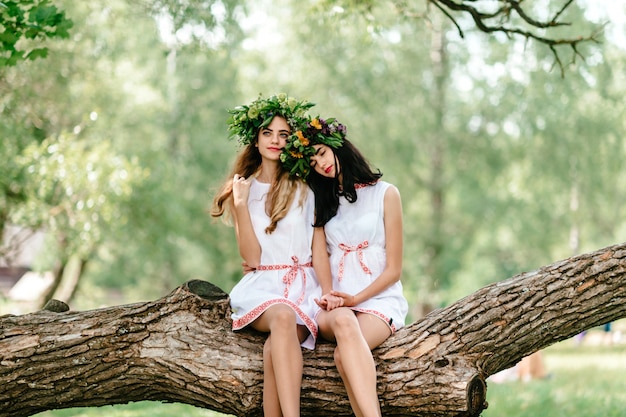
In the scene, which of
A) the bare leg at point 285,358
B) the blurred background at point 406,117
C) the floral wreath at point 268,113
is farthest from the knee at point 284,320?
the blurred background at point 406,117

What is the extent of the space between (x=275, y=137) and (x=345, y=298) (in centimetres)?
103

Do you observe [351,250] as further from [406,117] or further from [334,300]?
[406,117]

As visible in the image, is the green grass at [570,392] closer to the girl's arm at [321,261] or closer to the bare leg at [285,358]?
the girl's arm at [321,261]

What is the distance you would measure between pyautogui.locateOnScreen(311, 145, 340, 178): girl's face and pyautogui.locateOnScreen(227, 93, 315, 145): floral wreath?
8.0 inches

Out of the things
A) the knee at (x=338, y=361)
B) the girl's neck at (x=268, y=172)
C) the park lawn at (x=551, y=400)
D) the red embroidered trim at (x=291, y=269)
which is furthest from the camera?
the park lawn at (x=551, y=400)

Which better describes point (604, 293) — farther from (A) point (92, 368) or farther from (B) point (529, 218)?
(B) point (529, 218)

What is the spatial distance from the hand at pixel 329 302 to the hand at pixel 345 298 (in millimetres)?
15

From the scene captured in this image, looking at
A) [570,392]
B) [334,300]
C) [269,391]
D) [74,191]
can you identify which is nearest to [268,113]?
[334,300]

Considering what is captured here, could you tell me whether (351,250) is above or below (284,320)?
above

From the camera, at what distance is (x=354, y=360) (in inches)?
162

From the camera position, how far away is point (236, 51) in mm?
19984

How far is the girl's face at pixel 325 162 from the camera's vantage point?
4.74 m

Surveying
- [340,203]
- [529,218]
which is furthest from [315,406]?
[529,218]

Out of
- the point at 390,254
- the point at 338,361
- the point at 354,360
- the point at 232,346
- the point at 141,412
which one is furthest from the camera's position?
the point at 141,412
